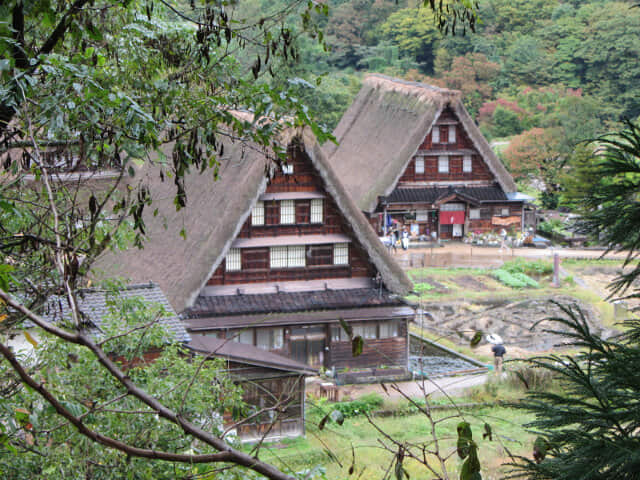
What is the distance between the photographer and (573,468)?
4574mm

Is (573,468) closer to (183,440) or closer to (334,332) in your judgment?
(183,440)

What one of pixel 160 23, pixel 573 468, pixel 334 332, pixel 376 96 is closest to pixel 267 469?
pixel 573 468

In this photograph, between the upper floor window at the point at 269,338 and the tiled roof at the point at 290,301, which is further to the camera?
the upper floor window at the point at 269,338

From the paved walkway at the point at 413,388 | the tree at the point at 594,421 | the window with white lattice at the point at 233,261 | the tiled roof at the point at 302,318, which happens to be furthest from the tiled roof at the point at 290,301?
the tree at the point at 594,421

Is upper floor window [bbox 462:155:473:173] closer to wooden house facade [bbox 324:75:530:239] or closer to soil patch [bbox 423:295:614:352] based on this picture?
wooden house facade [bbox 324:75:530:239]

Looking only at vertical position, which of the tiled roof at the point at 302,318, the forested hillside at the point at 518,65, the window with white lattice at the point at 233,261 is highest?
the forested hillside at the point at 518,65

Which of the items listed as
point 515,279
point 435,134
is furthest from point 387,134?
point 515,279

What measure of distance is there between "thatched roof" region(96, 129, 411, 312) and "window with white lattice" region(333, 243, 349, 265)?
0.57 meters

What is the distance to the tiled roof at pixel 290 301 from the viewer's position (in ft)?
54.2

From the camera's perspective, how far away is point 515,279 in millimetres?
25984

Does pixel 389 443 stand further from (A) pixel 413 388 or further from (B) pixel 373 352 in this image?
(B) pixel 373 352

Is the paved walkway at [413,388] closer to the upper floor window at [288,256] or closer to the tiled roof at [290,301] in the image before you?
the tiled roof at [290,301]

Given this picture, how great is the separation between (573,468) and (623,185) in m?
2.21

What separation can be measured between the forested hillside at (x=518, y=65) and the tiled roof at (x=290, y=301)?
19.0m
